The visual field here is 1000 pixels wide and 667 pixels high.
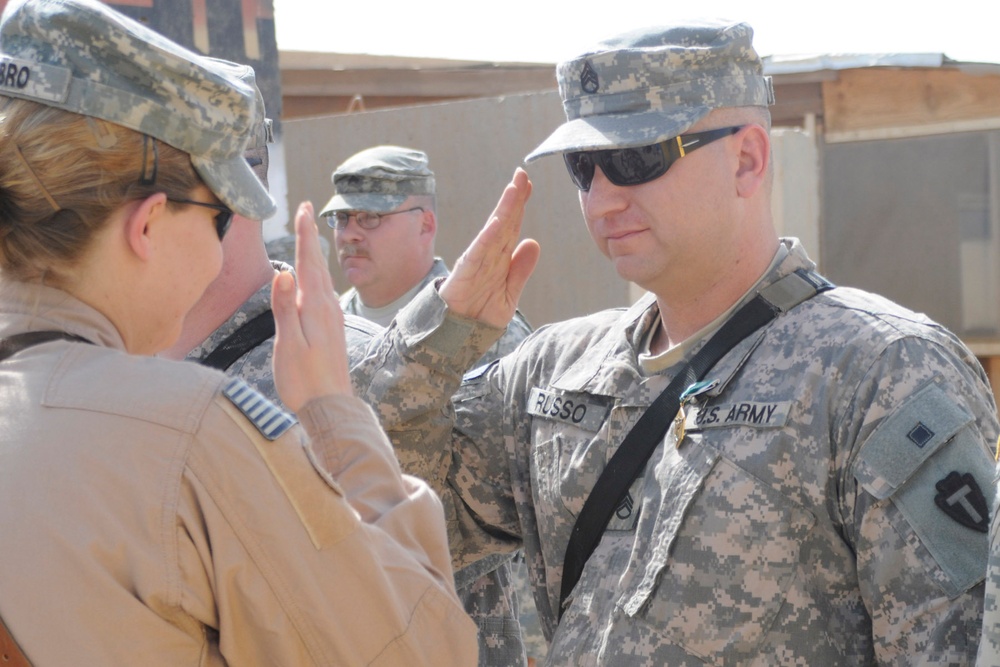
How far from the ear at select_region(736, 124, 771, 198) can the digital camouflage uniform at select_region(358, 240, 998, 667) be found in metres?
0.17

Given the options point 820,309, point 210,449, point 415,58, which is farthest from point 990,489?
point 415,58

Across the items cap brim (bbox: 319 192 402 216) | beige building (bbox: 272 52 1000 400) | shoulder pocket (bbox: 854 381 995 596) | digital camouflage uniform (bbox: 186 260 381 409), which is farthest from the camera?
beige building (bbox: 272 52 1000 400)

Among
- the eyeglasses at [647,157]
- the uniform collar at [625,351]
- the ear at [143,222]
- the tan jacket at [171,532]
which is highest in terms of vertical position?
the ear at [143,222]

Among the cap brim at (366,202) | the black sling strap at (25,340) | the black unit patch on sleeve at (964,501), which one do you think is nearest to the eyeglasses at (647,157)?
the black unit patch on sleeve at (964,501)

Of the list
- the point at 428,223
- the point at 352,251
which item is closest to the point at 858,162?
the point at 428,223

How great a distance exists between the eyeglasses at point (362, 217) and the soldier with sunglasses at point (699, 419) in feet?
10.9

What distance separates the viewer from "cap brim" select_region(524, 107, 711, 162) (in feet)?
7.64

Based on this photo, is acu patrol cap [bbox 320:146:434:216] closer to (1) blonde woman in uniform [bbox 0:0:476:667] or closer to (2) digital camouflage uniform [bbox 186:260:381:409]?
(2) digital camouflage uniform [bbox 186:260:381:409]

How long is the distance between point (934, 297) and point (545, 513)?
6510mm

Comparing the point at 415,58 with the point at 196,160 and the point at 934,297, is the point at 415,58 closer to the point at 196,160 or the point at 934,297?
the point at 934,297

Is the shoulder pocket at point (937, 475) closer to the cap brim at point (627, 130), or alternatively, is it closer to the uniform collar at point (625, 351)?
the uniform collar at point (625, 351)

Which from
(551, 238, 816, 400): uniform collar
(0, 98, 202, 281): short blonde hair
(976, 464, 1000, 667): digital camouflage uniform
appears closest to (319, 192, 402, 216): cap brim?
(551, 238, 816, 400): uniform collar

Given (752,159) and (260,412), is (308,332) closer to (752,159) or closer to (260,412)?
(260,412)

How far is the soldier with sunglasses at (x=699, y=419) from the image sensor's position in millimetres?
1982
